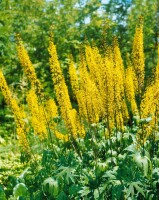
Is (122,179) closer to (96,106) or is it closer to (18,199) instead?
(96,106)

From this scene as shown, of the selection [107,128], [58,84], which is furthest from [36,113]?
[107,128]

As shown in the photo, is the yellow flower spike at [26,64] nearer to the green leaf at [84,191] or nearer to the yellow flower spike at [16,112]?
the yellow flower spike at [16,112]

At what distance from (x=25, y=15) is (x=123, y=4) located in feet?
14.0

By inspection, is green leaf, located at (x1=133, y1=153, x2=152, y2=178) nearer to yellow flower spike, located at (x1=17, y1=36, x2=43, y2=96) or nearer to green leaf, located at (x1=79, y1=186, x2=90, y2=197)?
green leaf, located at (x1=79, y1=186, x2=90, y2=197)

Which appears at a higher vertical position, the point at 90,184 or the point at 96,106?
the point at 96,106

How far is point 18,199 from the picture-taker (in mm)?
4207

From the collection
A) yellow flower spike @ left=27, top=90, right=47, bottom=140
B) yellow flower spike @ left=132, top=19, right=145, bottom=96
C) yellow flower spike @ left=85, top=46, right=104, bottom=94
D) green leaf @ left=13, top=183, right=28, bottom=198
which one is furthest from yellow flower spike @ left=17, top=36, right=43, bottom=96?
green leaf @ left=13, top=183, right=28, bottom=198

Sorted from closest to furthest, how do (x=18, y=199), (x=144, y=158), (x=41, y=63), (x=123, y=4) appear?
1. (x=144, y=158)
2. (x=18, y=199)
3. (x=41, y=63)
4. (x=123, y=4)

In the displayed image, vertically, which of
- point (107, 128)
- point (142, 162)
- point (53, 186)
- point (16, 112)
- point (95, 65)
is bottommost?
point (53, 186)

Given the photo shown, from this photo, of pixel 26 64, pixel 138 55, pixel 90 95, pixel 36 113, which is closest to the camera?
pixel 138 55

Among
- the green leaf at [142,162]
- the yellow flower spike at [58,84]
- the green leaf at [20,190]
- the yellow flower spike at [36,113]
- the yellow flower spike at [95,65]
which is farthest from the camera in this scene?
the yellow flower spike at [36,113]

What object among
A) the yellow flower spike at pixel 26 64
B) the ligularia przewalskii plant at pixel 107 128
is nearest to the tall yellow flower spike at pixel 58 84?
the ligularia przewalskii plant at pixel 107 128

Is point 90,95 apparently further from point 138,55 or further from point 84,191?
point 84,191

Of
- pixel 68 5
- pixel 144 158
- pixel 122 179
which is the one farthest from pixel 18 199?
pixel 68 5
